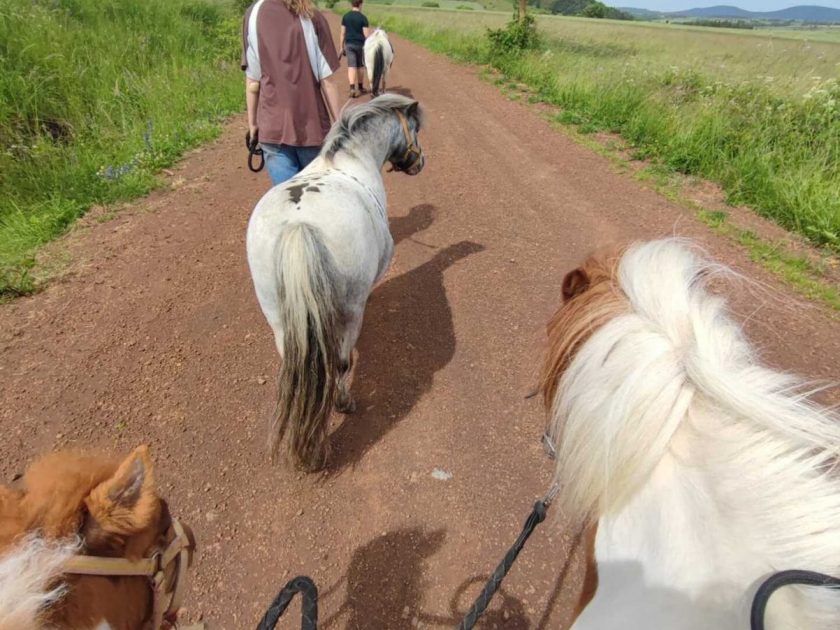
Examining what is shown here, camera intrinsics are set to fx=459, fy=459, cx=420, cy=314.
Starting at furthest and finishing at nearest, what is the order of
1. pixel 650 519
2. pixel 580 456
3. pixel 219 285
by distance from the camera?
pixel 219 285
pixel 580 456
pixel 650 519

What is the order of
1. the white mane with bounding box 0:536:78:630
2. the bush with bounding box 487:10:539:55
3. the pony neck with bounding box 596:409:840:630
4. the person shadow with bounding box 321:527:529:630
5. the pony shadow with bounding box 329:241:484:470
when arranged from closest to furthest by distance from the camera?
1. the white mane with bounding box 0:536:78:630
2. the pony neck with bounding box 596:409:840:630
3. the person shadow with bounding box 321:527:529:630
4. the pony shadow with bounding box 329:241:484:470
5. the bush with bounding box 487:10:539:55

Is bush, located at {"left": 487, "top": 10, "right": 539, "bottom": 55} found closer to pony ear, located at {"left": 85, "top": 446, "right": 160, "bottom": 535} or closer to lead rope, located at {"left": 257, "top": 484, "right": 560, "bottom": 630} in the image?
lead rope, located at {"left": 257, "top": 484, "right": 560, "bottom": 630}

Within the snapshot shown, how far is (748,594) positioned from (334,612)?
5.81 feet

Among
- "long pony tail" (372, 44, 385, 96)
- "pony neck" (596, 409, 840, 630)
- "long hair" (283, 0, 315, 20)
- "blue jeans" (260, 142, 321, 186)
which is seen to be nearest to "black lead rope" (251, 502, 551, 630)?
"pony neck" (596, 409, 840, 630)

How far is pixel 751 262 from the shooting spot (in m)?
4.69

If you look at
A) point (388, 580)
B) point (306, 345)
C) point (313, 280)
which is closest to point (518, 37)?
point (313, 280)

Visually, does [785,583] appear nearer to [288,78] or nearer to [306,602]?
[306,602]

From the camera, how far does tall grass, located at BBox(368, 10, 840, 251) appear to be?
17.3 feet

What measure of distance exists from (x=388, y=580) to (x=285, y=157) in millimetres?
2950

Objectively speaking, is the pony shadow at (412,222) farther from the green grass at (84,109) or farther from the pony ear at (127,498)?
the pony ear at (127,498)

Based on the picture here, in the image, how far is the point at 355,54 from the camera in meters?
10.5

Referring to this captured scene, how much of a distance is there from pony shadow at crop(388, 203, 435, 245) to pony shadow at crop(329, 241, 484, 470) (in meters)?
0.79

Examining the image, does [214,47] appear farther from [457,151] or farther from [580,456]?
[580,456]

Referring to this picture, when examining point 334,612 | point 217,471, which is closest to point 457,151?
point 217,471
